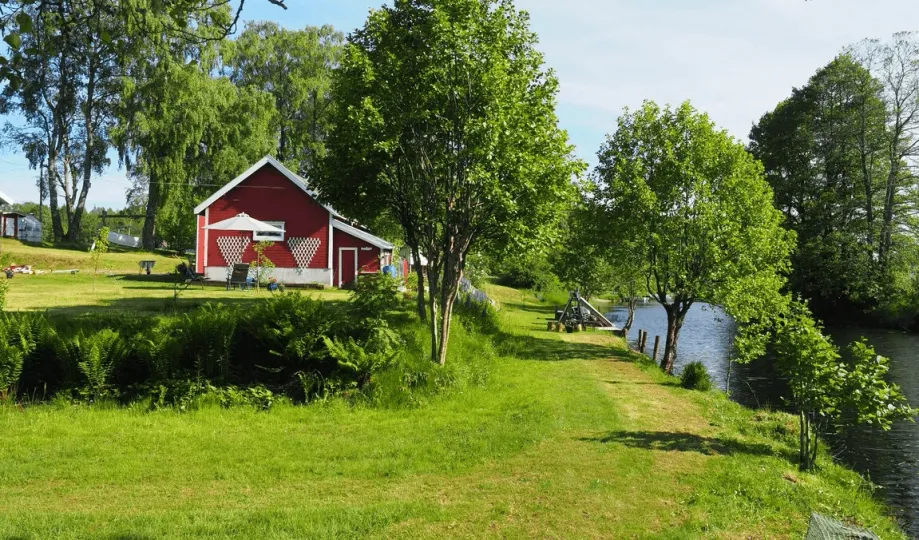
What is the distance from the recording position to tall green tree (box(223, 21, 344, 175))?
156 feet

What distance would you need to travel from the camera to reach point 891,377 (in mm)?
20719

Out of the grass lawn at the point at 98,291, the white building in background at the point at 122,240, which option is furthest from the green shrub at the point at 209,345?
the white building in background at the point at 122,240

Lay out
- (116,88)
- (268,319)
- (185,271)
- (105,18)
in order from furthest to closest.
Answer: (116,88), (105,18), (185,271), (268,319)

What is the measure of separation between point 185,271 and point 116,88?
74.2 feet

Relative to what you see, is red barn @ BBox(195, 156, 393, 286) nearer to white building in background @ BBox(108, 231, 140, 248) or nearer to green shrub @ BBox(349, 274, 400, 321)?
green shrub @ BBox(349, 274, 400, 321)

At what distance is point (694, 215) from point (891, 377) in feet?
27.9

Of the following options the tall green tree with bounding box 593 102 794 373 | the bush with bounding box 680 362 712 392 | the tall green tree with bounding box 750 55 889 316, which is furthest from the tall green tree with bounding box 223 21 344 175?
the bush with bounding box 680 362 712 392

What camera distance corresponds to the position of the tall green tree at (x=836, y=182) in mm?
38719

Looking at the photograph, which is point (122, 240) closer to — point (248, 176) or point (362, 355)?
point (248, 176)

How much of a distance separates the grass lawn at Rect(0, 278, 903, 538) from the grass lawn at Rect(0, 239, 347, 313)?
26.2 feet

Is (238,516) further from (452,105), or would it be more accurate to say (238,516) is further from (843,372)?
(452,105)

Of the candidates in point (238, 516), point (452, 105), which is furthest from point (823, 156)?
point (238, 516)

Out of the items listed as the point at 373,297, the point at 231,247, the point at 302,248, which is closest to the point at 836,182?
the point at 302,248

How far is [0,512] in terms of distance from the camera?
20.1 ft
